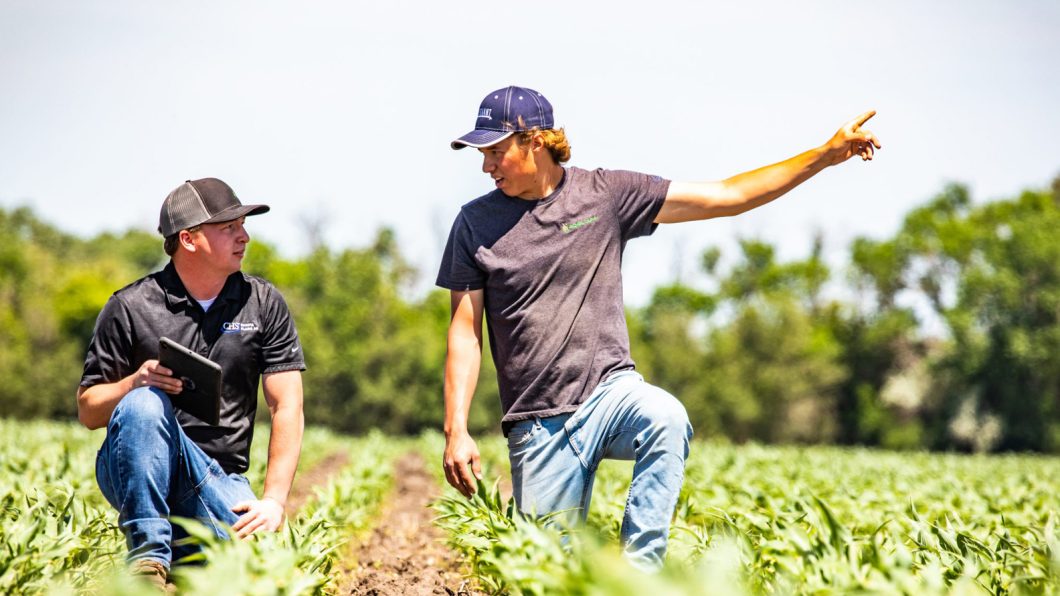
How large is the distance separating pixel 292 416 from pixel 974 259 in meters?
57.3

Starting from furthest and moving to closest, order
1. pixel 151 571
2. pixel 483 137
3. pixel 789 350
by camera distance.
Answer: pixel 789 350 → pixel 483 137 → pixel 151 571

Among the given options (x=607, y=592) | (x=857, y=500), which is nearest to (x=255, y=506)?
(x=607, y=592)

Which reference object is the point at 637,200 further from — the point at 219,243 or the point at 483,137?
the point at 219,243

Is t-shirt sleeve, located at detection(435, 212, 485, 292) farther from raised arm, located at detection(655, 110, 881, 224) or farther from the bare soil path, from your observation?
the bare soil path

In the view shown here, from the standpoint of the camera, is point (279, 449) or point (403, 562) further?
point (403, 562)

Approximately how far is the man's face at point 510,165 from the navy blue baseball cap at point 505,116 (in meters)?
0.05

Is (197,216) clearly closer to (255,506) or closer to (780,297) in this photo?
(255,506)

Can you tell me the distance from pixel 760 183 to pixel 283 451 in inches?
91.3

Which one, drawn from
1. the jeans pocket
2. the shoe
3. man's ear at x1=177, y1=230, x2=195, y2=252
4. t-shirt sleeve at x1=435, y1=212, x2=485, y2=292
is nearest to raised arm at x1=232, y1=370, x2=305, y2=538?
the shoe

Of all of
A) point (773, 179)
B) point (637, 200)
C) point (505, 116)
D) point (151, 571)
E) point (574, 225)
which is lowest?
point (151, 571)

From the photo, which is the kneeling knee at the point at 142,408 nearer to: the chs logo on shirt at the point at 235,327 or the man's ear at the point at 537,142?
the chs logo on shirt at the point at 235,327

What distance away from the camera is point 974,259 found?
182ft

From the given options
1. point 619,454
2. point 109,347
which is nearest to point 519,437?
point 619,454

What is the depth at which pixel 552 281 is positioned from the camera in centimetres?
428
